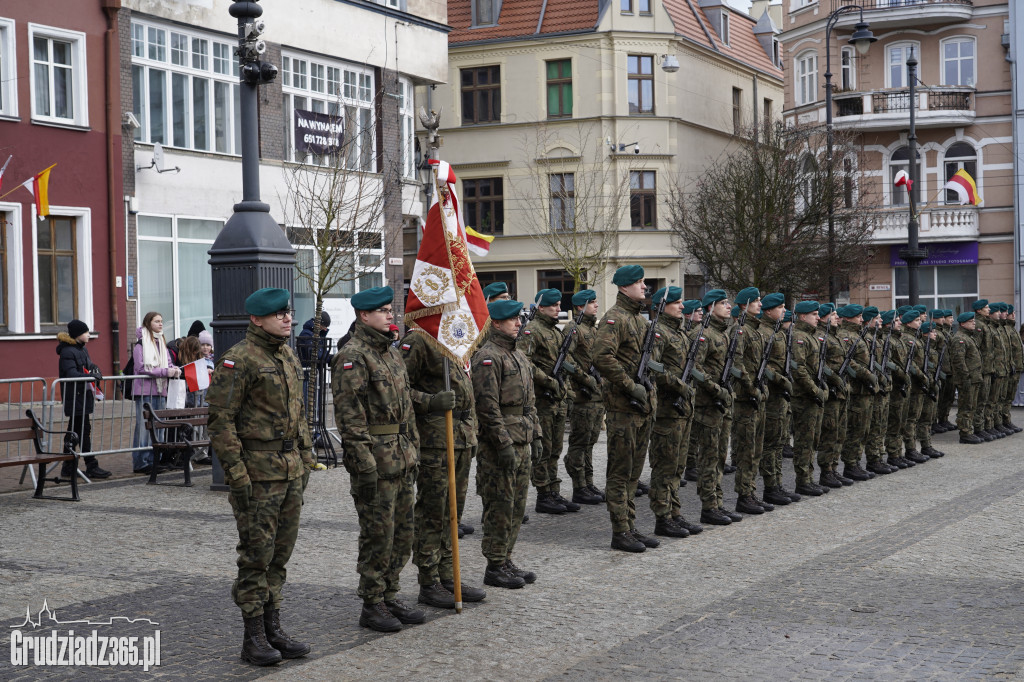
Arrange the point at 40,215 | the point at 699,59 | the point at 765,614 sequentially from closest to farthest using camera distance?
the point at 765,614, the point at 40,215, the point at 699,59

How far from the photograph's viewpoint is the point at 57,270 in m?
24.1

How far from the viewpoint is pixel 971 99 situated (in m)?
40.2

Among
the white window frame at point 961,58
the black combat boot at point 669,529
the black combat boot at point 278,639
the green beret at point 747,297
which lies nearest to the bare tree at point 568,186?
the white window frame at point 961,58

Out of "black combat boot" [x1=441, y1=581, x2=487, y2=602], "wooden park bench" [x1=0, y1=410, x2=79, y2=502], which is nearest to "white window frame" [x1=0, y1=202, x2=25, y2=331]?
"wooden park bench" [x1=0, y1=410, x2=79, y2=502]

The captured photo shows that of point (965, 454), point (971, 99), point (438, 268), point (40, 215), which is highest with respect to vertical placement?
point (971, 99)

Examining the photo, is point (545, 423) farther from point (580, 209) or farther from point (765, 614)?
point (580, 209)

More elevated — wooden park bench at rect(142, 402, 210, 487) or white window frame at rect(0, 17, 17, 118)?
white window frame at rect(0, 17, 17, 118)

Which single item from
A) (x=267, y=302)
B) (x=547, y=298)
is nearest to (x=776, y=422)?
(x=547, y=298)

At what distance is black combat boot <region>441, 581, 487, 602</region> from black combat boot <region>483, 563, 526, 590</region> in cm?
38

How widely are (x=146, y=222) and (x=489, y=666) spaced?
71.2 feet

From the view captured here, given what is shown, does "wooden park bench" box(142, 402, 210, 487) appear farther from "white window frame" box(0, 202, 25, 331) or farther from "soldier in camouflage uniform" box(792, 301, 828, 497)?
"white window frame" box(0, 202, 25, 331)

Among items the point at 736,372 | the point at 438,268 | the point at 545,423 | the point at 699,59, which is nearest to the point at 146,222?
the point at 545,423

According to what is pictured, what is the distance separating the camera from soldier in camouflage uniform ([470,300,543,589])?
8508 millimetres

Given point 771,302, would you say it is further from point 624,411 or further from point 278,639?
point 278,639
